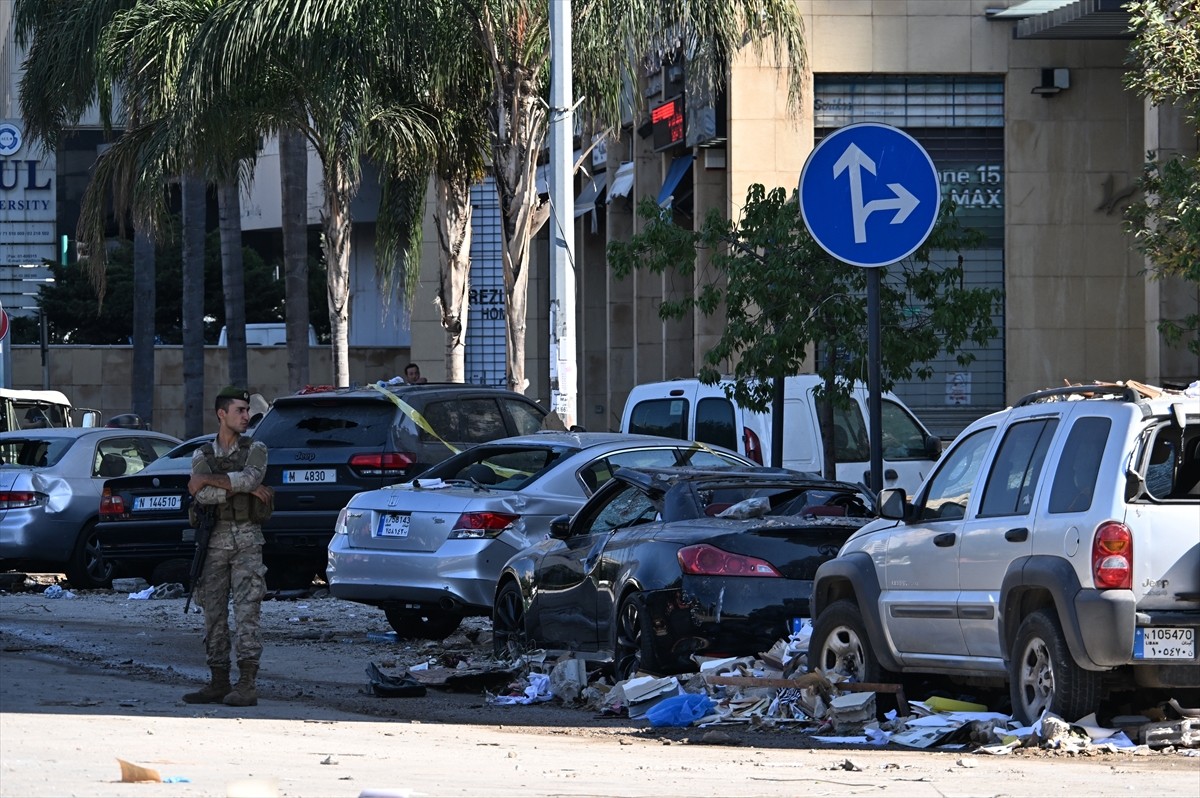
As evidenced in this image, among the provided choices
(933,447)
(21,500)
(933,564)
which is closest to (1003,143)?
(933,447)

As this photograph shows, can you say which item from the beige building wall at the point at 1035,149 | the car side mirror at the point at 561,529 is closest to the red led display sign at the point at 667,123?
the beige building wall at the point at 1035,149

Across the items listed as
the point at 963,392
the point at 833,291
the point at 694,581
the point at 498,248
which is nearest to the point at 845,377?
the point at 833,291

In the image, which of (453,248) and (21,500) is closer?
(21,500)

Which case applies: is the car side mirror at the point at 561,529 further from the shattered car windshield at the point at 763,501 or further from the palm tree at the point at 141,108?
the palm tree at the point at 141,108

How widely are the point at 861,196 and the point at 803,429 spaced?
7.19 m

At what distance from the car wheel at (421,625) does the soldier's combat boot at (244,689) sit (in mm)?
4182

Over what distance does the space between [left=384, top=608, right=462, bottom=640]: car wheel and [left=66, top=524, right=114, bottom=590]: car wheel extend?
612cm

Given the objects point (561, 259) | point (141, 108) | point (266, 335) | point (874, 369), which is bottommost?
point (266, 335)

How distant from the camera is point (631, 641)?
11188 millimetres

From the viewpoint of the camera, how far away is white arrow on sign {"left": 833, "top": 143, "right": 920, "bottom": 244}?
10.7 m

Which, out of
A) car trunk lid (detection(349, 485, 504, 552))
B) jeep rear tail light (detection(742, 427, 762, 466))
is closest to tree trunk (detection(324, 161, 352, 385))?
jeep rear tail light (detection(742, 427, 762, 466))

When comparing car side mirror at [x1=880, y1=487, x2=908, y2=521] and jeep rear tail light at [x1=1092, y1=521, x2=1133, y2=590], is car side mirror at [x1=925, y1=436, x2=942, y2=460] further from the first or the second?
jeep rear tail light at [x1=1092, y1=521, x2=1133, y2=590]

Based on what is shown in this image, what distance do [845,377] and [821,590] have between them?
521cm

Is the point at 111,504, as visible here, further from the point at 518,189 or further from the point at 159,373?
the point at 159,373
